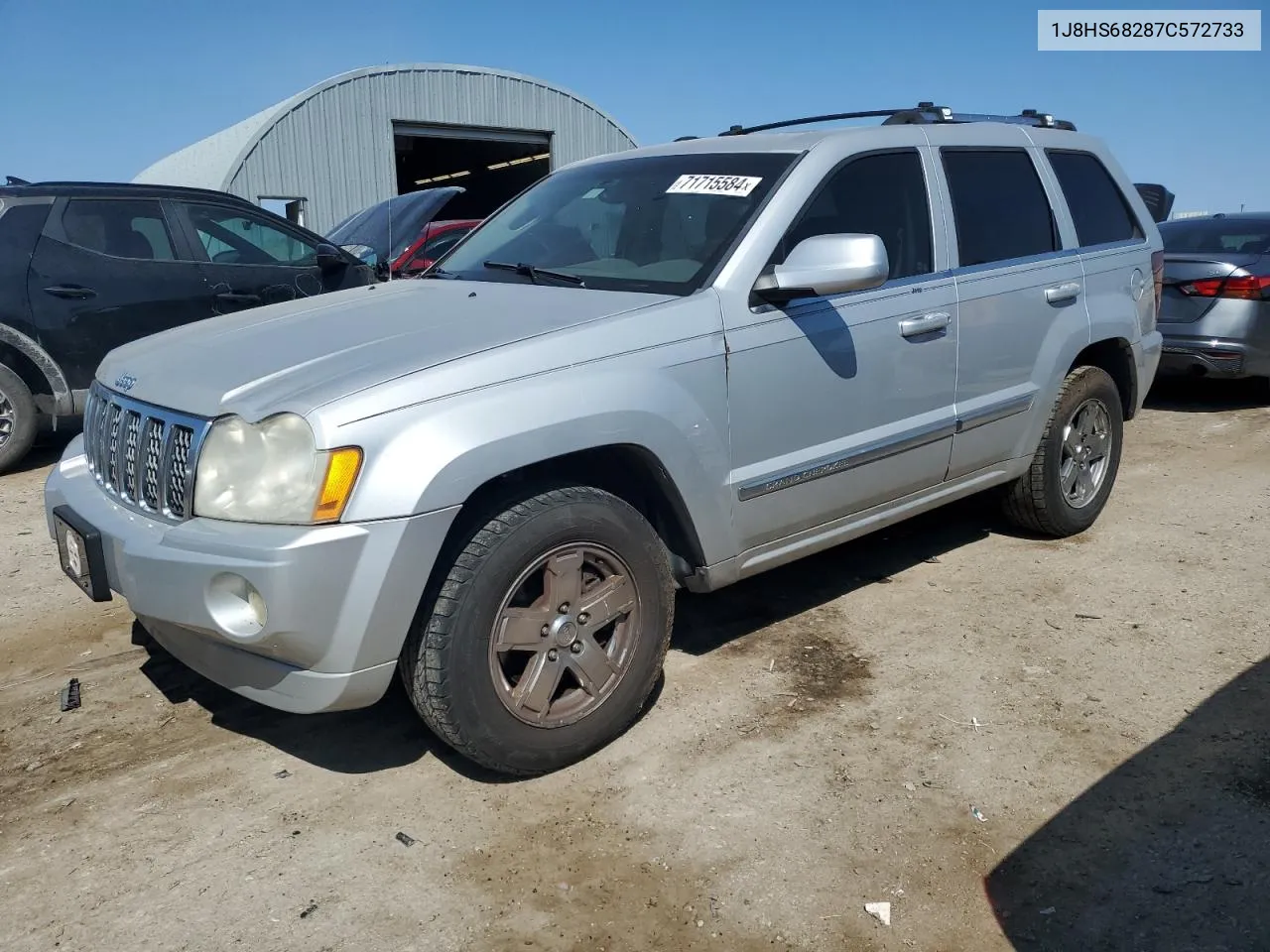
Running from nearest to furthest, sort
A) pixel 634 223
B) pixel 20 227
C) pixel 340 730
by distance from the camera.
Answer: pixel 340 730 < pixel 634 223 < pixel 20 227

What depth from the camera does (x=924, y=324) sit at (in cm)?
378

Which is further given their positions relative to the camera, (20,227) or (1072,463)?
(20,227)

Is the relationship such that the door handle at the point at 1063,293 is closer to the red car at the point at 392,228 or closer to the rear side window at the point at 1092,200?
the rear side window at the point at 1092,200

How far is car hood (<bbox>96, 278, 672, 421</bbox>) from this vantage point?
2648 mm

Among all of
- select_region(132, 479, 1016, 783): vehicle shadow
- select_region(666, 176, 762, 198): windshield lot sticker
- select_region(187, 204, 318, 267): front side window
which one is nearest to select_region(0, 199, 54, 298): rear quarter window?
select_region(187, 204, 318, 267): front side window

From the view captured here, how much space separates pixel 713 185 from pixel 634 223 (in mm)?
305

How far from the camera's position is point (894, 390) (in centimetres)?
371

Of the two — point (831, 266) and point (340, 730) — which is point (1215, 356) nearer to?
point (831, 266)

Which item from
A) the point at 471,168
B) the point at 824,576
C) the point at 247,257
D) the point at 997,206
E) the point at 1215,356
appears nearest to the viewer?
the point at 997,206

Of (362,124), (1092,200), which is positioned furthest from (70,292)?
(362,124)

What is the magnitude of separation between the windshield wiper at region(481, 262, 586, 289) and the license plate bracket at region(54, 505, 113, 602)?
1.57 meters

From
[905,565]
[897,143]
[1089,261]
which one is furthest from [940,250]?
[905,565]

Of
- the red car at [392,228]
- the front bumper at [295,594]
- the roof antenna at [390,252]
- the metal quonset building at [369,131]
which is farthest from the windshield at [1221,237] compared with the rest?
the metal quonset building at [369,131]

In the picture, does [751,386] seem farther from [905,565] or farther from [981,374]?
[905,565]
